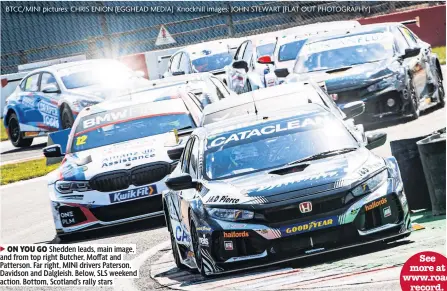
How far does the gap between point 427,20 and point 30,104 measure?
13.6 m

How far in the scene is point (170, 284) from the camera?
30.7ft

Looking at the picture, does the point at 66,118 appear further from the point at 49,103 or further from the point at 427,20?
the point at 427,20

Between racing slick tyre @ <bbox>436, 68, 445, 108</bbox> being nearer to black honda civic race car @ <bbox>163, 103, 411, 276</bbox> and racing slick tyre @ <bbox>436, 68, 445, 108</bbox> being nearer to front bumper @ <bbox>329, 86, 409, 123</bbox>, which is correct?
front bumper @ <bbox>329, 86, 409, 123</bbox>

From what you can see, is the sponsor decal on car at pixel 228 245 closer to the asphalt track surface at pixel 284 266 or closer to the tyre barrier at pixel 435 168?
the asphalt track surface at pixel 284 266

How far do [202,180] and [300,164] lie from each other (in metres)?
0.82

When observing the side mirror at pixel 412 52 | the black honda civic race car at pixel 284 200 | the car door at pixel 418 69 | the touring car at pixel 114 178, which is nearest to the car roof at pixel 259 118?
the black honda civic race car at pixel 284 200

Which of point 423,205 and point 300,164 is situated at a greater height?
point 300,164

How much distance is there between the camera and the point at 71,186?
1291 cm

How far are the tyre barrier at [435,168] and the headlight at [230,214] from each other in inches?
96.6

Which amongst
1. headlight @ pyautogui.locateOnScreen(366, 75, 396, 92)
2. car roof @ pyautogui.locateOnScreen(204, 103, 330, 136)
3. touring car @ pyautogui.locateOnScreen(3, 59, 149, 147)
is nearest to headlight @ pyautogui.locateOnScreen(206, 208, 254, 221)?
car roof @ pyautogui.locateOnScreen(204, 103, 330, 136)

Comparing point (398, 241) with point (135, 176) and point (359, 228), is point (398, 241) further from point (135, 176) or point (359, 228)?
point (135, 176)

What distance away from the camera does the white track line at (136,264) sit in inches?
374

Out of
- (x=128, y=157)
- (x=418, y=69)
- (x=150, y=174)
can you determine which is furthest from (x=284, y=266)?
(x=418, y=69)

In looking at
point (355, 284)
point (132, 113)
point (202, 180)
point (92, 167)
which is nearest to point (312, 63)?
point (132, 113)
